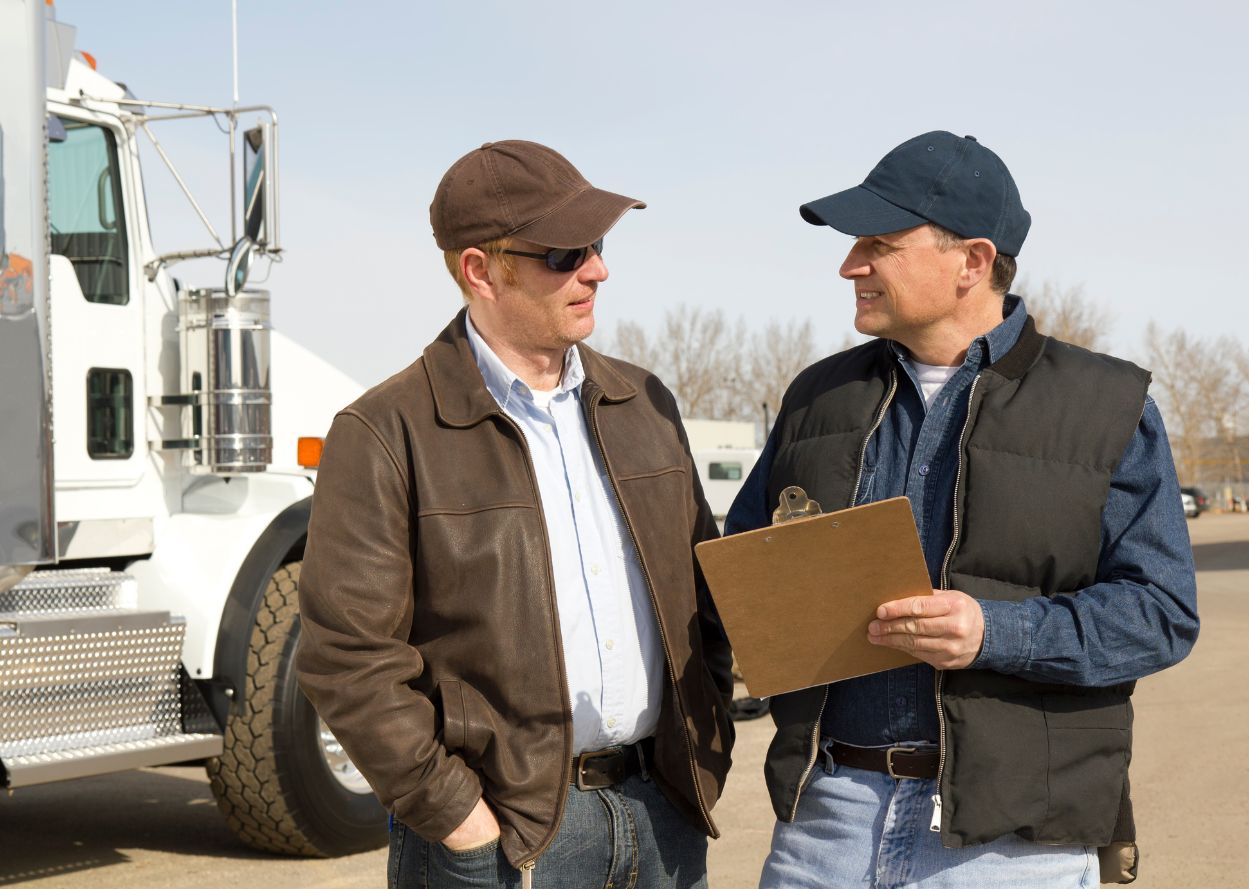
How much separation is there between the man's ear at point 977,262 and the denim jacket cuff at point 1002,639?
0.60 m

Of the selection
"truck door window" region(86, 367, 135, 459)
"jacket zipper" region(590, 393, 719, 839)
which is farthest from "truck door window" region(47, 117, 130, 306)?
"jacket zipper" region(590, 393, 719, 839)

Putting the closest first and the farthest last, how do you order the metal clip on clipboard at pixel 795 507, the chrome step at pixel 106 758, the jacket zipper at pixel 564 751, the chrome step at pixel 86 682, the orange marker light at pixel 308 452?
the metal clip on clipboard at pixel 795 507
the jacket zipper at pixel 564 751
the chrome step at pixel 106 758
the chrome step at pixel 86 682
the orange marker light at pixel 308 452

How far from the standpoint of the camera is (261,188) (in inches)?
205

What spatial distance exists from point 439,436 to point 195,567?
335 centimetres

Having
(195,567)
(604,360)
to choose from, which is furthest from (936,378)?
(195,567)

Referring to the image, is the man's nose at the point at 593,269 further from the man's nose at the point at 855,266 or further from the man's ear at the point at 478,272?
the man's nose at the point at 855,266

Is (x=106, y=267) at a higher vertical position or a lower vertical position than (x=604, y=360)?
higher

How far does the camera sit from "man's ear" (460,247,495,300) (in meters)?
2.70

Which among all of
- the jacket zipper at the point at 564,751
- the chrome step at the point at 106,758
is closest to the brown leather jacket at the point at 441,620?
the jacket zipper at the point at 564,751

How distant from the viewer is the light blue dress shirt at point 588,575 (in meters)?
2.55

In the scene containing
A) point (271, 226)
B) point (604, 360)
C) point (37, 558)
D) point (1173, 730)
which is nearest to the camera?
point (604, 360)

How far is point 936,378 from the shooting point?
2.60m

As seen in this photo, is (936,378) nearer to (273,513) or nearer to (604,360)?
(604,360)

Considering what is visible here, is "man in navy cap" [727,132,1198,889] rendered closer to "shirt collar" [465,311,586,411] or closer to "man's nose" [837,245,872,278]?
"man's nose" [837,245,872,278]
